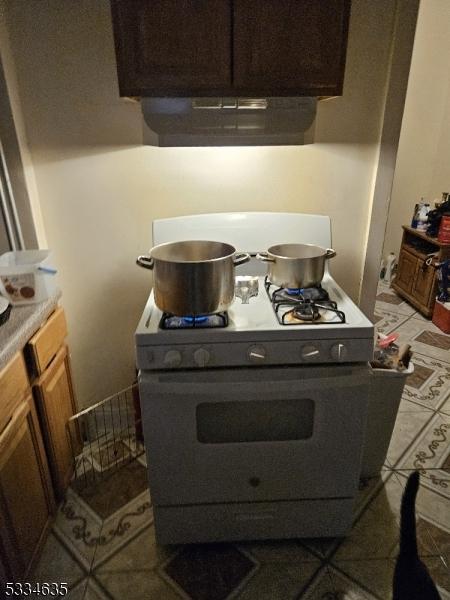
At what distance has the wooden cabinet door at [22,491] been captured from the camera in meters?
1.10

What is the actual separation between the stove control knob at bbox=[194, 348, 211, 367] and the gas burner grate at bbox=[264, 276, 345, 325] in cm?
24

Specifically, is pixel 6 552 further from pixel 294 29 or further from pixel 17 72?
pixel 294 29

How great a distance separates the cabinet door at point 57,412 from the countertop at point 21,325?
0.64ft

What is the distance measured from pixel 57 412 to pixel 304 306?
3.28 ft

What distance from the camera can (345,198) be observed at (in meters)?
1.67

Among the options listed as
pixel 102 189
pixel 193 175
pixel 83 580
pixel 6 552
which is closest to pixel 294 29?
pixel 193 175

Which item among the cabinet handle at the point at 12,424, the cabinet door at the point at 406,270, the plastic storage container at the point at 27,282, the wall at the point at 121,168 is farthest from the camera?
the cabinet door at the point at 406,270

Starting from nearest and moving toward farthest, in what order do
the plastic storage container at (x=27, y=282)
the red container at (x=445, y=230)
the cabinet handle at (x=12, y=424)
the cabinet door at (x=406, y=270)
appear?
the cabinet handle at (x=12, y=424) → the plastic storage container at (x=27, y=282) → the red container at (x=445, y=230) → the cabinet door at (x=406, y=270)

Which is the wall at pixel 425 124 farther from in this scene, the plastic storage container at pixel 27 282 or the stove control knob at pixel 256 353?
the plastic storage container at pixel 27 282

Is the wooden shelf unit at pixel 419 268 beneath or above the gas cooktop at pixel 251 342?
beneath

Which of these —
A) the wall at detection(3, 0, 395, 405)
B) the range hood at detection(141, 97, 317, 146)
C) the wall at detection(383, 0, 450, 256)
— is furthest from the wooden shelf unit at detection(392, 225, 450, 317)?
the range hood at detection(141, 97, 317, 146)

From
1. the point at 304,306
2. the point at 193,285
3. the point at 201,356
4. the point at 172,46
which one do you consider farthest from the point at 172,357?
the point at 172,46

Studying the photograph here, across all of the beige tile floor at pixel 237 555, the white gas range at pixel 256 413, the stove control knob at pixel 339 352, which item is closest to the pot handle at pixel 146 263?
the white gas range at pixel 256 413

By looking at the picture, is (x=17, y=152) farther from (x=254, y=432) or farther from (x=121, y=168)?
(x=254, y=432)
